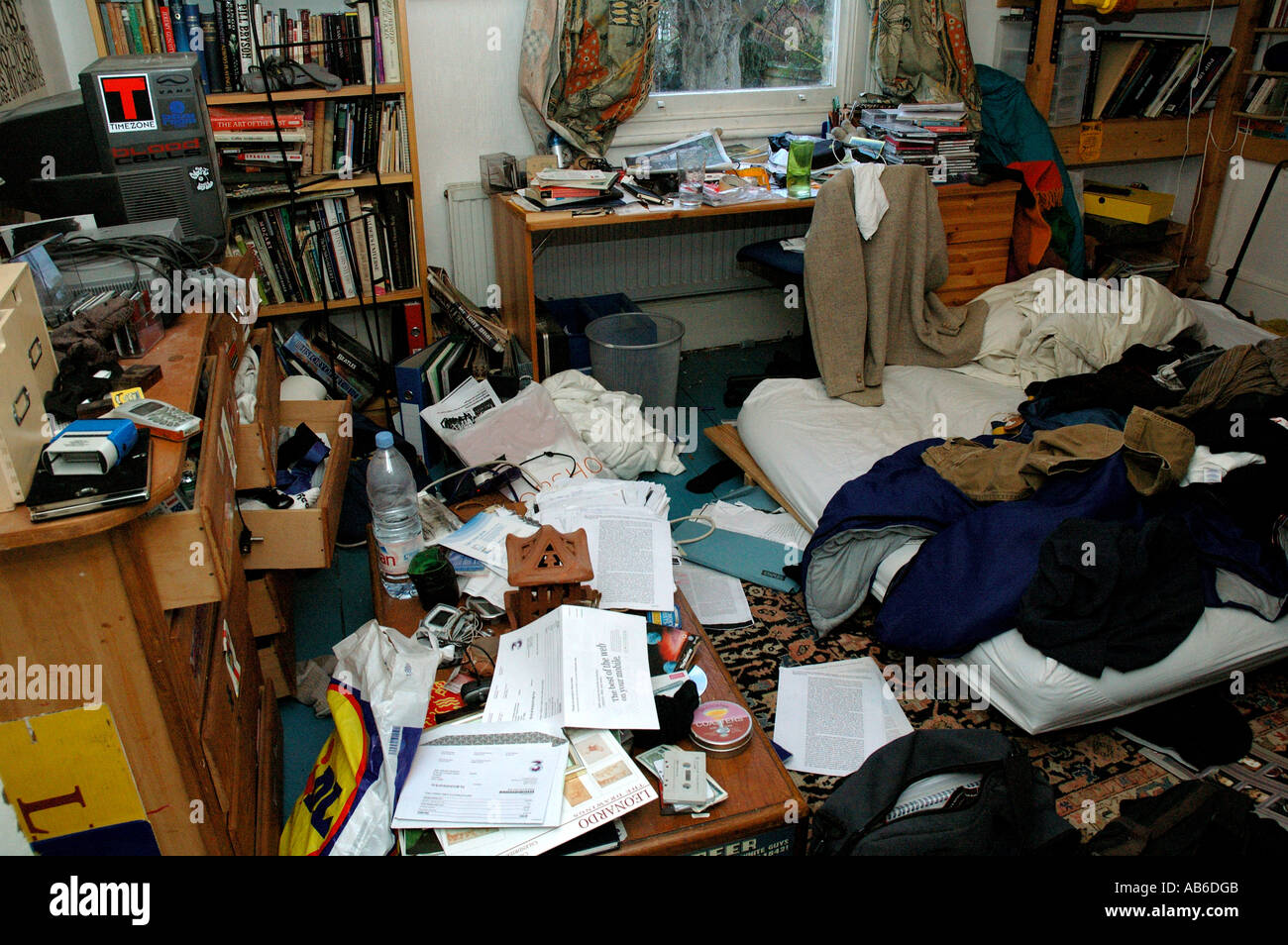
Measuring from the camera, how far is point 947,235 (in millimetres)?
3334

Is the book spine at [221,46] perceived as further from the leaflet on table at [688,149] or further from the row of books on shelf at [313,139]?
the leaflet on table at [688,149]

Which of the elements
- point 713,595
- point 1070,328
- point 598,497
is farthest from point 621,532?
point 1070,328

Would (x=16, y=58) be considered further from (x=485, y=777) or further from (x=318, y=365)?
(x=485, y=777)

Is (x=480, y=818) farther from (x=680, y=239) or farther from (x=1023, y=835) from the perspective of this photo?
(x=680, y=239)

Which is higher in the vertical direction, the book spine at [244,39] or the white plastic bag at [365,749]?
the book spine at [244,39]

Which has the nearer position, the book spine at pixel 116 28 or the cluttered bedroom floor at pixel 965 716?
the cluttered bedroom floor at pixel 965 716

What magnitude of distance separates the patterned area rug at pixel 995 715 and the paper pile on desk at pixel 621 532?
46 cm

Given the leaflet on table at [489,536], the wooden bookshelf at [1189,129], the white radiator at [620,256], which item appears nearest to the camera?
the leaflet on table at [489,536]

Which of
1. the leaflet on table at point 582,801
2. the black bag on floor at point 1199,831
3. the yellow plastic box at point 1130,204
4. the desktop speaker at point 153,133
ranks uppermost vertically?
the desktop speaker at point 153,133

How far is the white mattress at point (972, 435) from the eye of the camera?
1837 millimetres

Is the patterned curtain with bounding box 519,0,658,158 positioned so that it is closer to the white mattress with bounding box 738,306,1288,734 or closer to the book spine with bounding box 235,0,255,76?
the book spine with bounding box 235,0,255,76

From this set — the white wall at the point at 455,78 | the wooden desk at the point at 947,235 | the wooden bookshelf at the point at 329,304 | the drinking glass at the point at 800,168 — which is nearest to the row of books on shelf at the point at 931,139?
the wooden desk at the point at 947,235

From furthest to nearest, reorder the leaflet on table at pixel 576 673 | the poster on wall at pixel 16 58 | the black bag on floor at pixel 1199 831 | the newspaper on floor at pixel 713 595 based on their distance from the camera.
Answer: the newspaper on floor at pixel 713 595 < the poster on wall at pixel 16 58 < the black bag on floor at pixel 1199 831 < the leaflet on table at pixel 576 673

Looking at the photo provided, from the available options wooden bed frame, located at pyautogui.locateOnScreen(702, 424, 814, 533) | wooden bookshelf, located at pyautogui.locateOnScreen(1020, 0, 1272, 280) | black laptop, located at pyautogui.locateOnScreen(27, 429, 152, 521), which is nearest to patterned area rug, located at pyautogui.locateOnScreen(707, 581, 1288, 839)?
wooden bed frame, located at pyautogui.locateOnScreen(702, 424, 814, 533)
